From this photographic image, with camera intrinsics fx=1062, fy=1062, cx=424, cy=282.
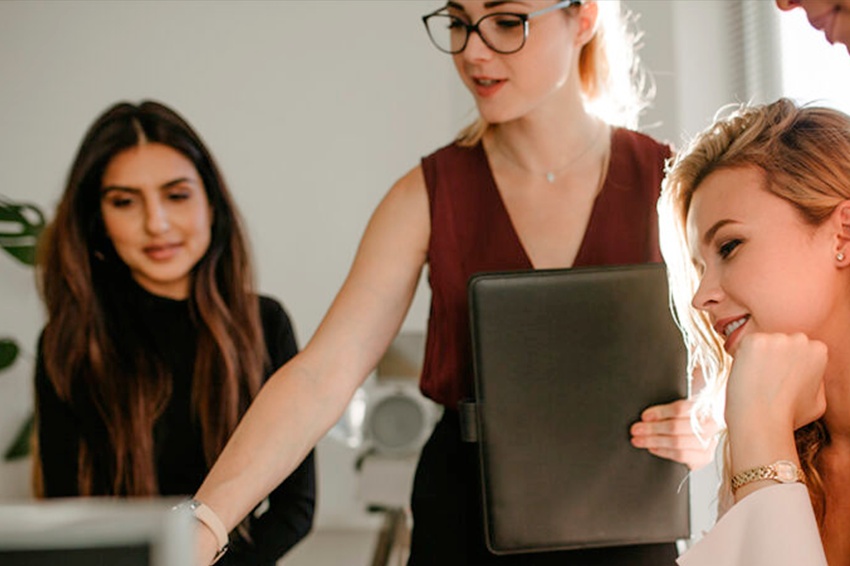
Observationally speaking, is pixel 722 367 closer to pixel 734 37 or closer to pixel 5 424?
pixel 734 37

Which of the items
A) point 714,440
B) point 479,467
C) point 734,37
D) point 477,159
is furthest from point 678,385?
point 734,37

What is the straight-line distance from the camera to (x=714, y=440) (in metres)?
1.64

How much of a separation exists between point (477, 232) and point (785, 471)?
0.68 metres

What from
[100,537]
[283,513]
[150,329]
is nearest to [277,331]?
[150,329]

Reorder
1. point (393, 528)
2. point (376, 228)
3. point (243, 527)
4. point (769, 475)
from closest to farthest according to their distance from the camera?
point (769, 475) < point (376, 228) < point (243, 527) < point (393, 528)

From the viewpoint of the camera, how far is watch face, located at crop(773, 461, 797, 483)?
1.14 meters

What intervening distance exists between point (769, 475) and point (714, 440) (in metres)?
0.51

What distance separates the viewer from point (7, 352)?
2.12m

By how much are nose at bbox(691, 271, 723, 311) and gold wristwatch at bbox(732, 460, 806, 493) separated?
0.81ft

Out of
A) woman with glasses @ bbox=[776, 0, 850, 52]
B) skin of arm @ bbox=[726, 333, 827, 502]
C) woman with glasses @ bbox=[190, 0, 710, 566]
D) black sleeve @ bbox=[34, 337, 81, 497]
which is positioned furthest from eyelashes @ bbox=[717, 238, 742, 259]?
black sleeve @ bbox=[34, 337, 81, 497]

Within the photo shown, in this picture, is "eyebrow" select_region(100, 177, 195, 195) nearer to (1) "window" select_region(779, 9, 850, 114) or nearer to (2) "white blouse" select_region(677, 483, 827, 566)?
(1) "window" select_region(779, 9, 850, 114)

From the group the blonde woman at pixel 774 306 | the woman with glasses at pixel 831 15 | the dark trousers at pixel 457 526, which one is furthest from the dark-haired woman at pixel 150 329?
the woman with glasses at pixel 831 15

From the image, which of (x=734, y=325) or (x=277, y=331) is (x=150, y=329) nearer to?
(x=277, y=331)

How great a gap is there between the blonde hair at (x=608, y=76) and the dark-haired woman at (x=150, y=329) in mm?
609
